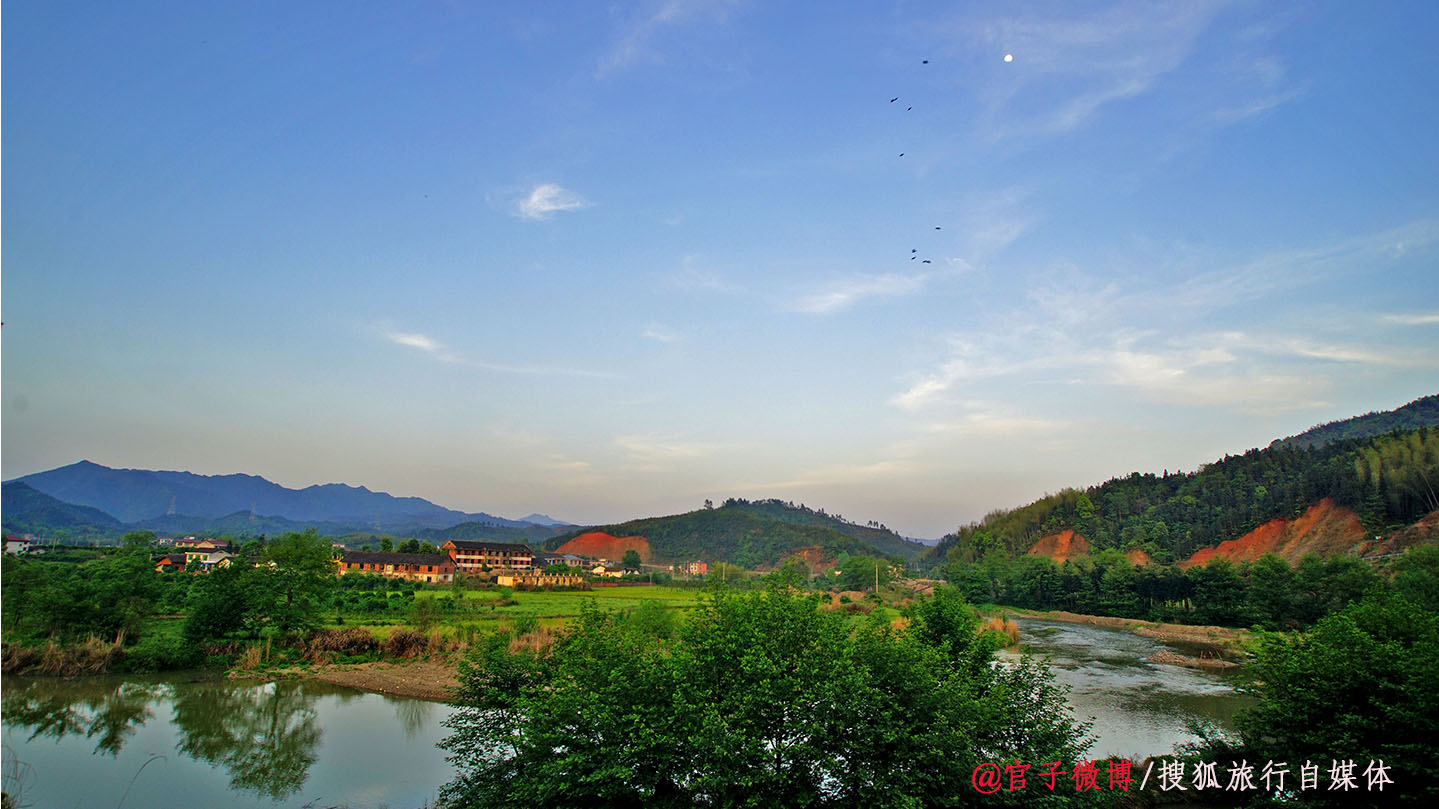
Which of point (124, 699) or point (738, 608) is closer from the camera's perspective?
point (738, 608)

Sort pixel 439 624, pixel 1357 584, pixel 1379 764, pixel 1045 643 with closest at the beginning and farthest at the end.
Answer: pixel 1379 764
pixel 439 624
pixel 1357 584
pixel 1045 643

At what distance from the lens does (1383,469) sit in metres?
101

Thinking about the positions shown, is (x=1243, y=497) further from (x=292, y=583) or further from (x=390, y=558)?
(x=292, y=583)

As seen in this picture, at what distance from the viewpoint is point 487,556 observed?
13112cm

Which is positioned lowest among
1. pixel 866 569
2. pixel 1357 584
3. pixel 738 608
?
pixel 866 569

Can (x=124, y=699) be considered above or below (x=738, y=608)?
below

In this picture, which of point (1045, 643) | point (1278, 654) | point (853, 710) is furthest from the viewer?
point (1045, 643)

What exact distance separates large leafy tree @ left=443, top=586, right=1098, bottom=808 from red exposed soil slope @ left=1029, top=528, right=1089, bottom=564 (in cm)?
16331

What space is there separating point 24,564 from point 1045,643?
84.0m

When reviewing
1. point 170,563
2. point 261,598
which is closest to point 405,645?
point 261,598

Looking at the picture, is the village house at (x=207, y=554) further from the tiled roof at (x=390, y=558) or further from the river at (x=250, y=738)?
the river at (x=250, y=738)

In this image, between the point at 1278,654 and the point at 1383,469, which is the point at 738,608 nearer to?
the point at 1278,654

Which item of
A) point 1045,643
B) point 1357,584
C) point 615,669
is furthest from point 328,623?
point 1357,584

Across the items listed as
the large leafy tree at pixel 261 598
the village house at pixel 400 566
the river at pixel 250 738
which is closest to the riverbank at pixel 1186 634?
the river at pixel 250 738
